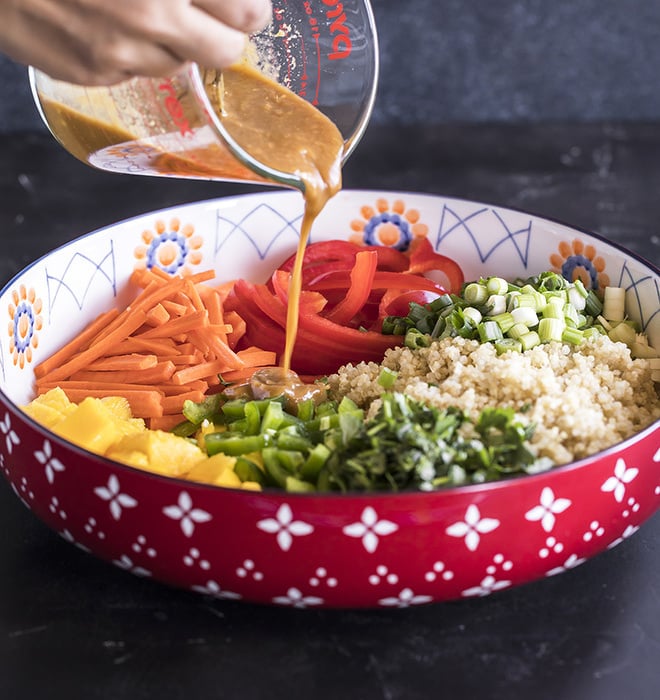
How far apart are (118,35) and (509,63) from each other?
2917 millimetres

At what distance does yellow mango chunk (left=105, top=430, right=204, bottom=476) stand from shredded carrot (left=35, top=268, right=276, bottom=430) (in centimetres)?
34

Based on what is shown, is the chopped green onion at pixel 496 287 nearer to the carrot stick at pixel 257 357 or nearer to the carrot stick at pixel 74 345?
the carrot stick at pixel 257 357

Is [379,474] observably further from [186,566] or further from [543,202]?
[543,202]

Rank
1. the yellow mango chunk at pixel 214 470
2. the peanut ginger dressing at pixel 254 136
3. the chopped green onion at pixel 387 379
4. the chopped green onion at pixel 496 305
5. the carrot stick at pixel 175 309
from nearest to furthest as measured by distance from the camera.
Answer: the yellow mango chunk at pixel 214 470, the peanut ginger dressing at pixel 254 136, the chopped green onion at pixel 387 379, the chopped green onion at pixel 496 305, the carrot stick at pixel 175 309

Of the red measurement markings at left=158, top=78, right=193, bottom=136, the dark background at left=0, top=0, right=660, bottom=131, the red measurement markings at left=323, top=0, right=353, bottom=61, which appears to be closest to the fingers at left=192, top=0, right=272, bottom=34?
the red measurement markings at left=158, top=78, right=193, bottom=136

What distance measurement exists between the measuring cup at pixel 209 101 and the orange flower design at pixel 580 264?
0.57m

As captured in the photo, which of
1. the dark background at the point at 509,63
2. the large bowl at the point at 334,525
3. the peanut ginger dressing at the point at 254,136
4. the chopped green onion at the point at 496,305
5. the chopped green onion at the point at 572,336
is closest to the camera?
the large bowl at the point at 334,525

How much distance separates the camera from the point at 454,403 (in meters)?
1.55

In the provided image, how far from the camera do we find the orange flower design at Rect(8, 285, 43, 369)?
1827mm

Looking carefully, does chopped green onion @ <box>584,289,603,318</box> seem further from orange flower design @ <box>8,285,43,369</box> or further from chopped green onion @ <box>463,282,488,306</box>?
orange flower design @ <box>8,285,43,369</box>

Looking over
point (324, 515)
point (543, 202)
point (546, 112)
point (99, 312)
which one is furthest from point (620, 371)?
point (546, 112)

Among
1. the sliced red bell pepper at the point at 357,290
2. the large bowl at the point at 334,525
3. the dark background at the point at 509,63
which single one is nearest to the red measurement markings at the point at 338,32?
the sliced red bell pepper at the point at 357,290

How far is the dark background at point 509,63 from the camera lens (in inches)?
149

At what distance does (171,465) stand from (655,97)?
3.22 m
